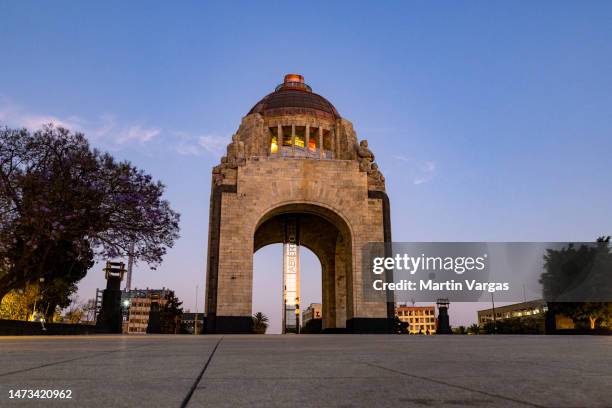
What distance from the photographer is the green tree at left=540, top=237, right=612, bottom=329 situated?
3550cm

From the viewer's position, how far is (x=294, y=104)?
3391 centimetres

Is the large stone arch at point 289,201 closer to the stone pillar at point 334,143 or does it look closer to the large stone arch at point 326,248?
the stone pillar at point 334,143

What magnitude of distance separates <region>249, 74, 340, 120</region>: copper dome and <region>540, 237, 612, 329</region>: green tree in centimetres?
2160

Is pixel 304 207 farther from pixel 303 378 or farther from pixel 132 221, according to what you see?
pixel 303 378

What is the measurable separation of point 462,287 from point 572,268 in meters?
14.0

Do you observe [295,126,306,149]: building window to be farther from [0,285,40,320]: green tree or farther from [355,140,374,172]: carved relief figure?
[0,285,40,320]: green tree

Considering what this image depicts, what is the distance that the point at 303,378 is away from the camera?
2635 mm

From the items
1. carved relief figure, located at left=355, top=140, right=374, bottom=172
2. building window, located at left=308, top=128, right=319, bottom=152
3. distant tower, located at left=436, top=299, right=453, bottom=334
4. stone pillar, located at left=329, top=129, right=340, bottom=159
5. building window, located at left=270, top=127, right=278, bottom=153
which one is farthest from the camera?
building window, located at left=270, top=127, right=278, bottom=153

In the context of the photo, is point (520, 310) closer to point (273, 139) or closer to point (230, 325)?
point (273, 139)

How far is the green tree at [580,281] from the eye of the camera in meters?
35.5

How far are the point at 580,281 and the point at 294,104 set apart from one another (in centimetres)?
2580

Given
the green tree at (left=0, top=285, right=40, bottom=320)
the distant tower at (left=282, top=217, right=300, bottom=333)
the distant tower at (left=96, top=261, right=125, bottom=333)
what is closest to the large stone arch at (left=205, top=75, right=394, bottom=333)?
the distant tower at (left=282, top=217, right=300, bottom=333)

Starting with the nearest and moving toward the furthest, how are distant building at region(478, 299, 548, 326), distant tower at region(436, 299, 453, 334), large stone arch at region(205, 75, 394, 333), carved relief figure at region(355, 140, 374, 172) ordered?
large stone arch at region(205, 75, 394, 333) < distant tower at region(436, 299, 453, 334) < carved relief figure at region(355, 140, 374, 172) < distant building at region(478, 299, 548, 326)

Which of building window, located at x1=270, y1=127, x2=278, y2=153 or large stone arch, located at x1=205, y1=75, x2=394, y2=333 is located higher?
building window, located at x1=270, y1=127, x2=278, y2=153
